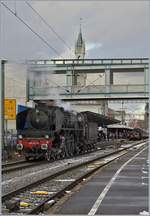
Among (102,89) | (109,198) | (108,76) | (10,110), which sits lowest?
(109,198)

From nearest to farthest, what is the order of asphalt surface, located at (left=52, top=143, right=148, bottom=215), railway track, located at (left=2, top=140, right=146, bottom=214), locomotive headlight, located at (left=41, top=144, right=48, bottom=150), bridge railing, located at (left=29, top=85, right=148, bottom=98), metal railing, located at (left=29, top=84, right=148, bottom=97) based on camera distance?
asphalt surface, located at (left=52, top=143, right=148, bottom=215)
railway track, located at (left=2, top=140, right=146, bottom=214)
locomotive headlight, located at (left=41, top=144, right=48, bottom=150)
bridge railing, located at (left=29, top=85, right=148, bottom=98)
metal railing, located at (left=29, top=84, right=148, bottom=97)

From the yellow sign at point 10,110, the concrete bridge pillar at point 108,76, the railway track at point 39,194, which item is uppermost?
the concrete bridge pillar at point 108,76

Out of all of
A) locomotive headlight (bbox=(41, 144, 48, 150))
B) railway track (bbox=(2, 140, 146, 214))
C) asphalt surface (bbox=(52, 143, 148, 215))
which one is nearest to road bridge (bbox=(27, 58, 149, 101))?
locomotive headlight (bbox=(41, 144, 48, 150))

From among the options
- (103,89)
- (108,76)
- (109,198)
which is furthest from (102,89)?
(109,198)

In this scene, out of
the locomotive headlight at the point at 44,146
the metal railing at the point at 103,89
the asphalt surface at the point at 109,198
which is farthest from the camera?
the metal railing at the point at 103,89

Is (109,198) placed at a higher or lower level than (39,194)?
higher

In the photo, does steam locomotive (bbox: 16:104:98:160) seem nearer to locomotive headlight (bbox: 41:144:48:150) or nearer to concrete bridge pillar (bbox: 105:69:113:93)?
locomotive headlight (bbox: 41:144:48:150)

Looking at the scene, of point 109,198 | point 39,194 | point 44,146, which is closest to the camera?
point 109,198

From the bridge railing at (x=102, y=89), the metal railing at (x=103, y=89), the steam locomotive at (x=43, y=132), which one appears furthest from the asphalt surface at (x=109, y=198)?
the metal railing at (x=103, y=89)

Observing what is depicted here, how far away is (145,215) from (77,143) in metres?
25.8

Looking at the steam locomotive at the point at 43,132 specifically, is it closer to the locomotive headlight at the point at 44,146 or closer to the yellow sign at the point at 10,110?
the locomotive headlight at the point at 44,146

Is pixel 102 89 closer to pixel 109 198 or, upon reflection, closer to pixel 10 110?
pixel 10 110

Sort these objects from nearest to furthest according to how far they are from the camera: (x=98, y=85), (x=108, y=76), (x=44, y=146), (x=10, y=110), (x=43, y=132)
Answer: (x=44, y=146), (x=10, y=110), (x=43, y=132), (x=98, y=85), (x=108, y=76)

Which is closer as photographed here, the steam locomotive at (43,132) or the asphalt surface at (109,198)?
the asphalt surface at (109,198)
